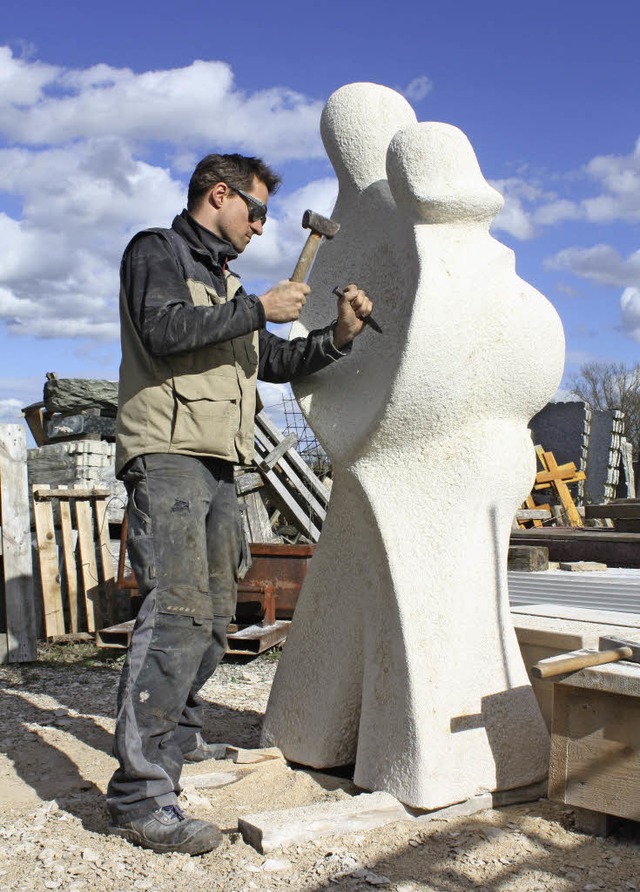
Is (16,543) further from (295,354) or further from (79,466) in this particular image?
(295,354)

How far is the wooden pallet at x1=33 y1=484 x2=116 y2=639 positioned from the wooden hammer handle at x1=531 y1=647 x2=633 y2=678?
16.5ft

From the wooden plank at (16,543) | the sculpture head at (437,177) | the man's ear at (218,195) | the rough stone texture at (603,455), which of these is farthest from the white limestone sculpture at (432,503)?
the rough stone texture at (603,455)

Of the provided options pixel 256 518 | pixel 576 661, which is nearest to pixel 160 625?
pixel 576 661

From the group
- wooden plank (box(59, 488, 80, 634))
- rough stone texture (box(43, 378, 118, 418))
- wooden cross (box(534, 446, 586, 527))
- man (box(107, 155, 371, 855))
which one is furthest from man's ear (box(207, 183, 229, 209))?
wooden cross (box(534, 446, 586, 527))

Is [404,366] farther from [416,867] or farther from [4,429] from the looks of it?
[4,429]

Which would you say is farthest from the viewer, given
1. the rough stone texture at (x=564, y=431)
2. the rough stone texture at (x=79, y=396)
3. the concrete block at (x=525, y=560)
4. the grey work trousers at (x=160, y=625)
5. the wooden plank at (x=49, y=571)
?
the rough stone texture at (x=564, y=431)

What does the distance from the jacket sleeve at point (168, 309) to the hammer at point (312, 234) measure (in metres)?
0.43

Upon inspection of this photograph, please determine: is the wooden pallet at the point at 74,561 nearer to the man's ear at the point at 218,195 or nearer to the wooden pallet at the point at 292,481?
the wooden pallet at the point at 292,481

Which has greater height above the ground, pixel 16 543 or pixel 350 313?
pixel 350 313

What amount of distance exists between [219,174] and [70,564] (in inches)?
185

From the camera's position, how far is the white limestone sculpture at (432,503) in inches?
109

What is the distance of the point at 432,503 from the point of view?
2.89 metres

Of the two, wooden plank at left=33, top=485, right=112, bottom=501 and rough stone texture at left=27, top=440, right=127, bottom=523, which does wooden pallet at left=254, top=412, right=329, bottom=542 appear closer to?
rough stone texture at left=27, top=440, right=127, bottom=523

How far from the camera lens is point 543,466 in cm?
1372
